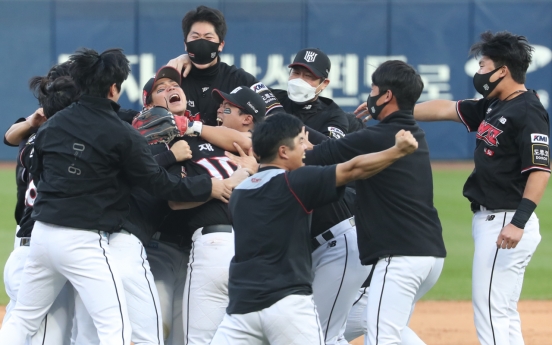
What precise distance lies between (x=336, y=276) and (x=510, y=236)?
102 cm

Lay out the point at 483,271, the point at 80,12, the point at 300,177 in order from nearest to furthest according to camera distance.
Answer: the point at 300,177, the point at 483,271, the point at 80,12

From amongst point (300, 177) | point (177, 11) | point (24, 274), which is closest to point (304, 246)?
point (300, 177)

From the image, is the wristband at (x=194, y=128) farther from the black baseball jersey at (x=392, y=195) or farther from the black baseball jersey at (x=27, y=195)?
the black baseball jersey at (x=27, y=195)

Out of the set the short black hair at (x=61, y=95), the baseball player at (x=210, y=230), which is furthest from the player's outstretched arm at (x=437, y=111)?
the short black hair at (x=61, y=95)

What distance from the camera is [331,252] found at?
4.92 metres

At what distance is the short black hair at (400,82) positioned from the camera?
14.1ft

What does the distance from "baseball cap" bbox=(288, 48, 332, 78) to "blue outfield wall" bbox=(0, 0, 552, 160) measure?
1218cm

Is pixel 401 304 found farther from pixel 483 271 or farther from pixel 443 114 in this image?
pixel 443 114

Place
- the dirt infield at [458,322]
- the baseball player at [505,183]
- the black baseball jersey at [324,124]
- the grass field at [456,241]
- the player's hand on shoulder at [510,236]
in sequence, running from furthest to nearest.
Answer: the grass field at [456,241], the dirt infield at [458,322], the black baseball jersey at [324,124], the baseball player at [505,183], the player's hand on shoulder at [510,236]

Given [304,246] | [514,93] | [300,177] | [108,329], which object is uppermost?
[514,93]

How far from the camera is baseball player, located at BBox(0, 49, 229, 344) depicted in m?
4.16

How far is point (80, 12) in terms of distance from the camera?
1742cm

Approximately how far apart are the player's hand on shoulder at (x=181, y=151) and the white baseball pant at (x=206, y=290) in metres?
0.48

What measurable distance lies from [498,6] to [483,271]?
14.0 meters
